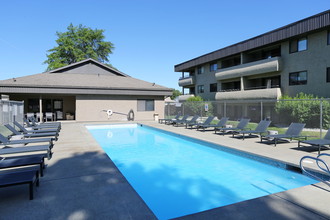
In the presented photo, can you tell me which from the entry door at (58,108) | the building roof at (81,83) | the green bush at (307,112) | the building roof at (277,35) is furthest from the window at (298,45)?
the entry door at (58,108)

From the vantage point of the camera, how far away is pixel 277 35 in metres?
20.3

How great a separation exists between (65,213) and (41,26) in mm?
36714

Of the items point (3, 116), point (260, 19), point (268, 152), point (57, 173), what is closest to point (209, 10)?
point (260, 19)

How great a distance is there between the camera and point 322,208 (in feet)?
11.8

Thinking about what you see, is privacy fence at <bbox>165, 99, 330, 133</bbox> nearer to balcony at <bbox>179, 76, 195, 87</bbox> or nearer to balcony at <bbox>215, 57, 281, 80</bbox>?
balcony at <bbox>215, 57, 281, 80</bbox>

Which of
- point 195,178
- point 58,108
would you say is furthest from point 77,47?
point 195,178

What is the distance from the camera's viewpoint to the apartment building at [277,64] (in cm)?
1741

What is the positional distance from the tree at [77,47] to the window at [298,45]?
36.3 meters

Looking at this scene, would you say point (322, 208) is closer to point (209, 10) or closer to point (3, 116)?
point (3, 116)

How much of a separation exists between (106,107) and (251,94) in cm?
1487

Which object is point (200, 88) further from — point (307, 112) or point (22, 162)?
point (22, 162)

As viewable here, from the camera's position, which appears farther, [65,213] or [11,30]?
[11,30]

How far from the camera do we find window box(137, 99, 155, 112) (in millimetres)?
23531

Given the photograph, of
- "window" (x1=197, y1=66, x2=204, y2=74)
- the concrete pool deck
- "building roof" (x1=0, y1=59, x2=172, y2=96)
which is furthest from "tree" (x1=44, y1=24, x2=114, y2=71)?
the concrete pool deck
